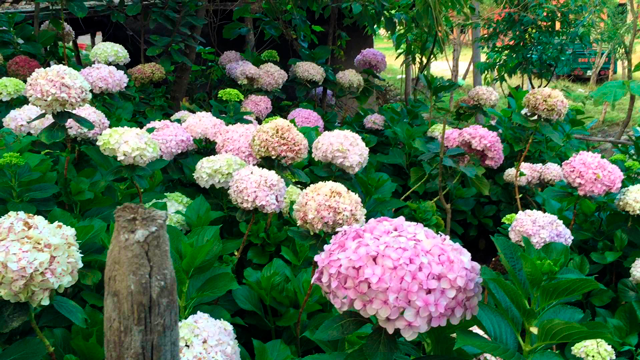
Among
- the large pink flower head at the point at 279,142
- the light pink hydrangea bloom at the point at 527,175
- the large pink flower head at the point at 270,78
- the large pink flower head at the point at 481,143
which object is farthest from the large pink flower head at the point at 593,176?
the large pink flower head at the point at 270,78

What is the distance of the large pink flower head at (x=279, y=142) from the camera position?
2.10m

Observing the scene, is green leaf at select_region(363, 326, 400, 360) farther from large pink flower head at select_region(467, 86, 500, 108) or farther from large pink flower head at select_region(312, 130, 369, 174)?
large pink flower head at select_region(467, 86, 500, 108)

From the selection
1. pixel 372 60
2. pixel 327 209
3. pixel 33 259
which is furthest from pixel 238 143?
pixel 372 60

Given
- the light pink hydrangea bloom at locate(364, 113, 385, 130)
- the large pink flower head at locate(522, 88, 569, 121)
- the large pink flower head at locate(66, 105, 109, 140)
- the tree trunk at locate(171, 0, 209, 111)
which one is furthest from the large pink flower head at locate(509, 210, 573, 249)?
the tree trunk at locate(171, 0, 209, 111)

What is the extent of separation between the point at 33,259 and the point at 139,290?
0.47 m

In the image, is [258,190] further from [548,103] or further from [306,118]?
[306,118]

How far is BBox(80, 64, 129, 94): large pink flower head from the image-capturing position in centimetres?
286

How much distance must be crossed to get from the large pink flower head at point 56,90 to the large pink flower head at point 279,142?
64cm

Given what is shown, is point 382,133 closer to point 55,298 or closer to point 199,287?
point 199,287

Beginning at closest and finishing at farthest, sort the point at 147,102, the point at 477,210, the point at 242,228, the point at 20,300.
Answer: the point at 20,300 < the point at 242,228 < the point at 477,210 < the point at 147,102

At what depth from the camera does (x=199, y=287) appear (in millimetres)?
1660

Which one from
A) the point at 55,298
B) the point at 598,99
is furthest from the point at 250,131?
the point at 598,99

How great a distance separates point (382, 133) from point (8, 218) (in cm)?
295

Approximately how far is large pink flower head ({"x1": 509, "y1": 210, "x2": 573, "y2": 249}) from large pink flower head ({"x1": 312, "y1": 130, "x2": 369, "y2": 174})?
648mm
